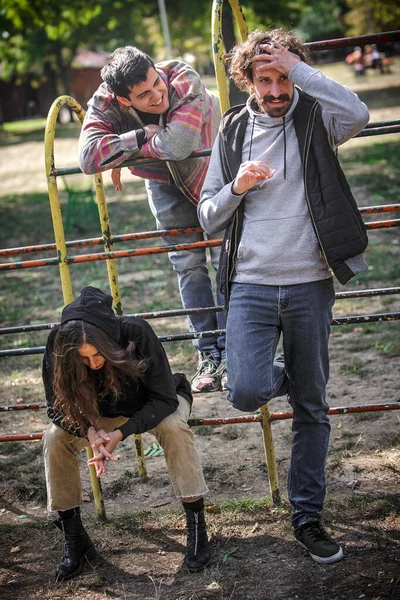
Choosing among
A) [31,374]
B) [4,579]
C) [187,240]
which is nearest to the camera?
[4,579]

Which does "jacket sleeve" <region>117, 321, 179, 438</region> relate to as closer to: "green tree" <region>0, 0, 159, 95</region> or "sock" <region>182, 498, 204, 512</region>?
"sock" <region>182, 498, 204, 512</region>

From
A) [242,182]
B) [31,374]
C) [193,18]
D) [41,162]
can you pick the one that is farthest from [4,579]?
[193,18]

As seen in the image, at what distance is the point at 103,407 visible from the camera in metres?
3.09

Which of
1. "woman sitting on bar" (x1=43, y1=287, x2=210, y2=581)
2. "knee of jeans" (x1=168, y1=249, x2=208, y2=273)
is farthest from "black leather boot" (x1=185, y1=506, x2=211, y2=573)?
"knee of jeans" (x1=168, y1=249, x2=208, y2=273)

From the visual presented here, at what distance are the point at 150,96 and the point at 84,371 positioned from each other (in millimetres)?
1221

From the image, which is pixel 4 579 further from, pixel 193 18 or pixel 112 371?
pixel 193 18

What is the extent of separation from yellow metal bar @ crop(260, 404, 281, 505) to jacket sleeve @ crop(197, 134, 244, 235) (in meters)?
0.92

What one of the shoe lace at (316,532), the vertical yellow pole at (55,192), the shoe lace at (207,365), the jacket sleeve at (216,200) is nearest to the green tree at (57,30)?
the vertical yellow pole at (55,192)

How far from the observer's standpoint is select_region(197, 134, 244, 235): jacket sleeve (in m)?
2.80

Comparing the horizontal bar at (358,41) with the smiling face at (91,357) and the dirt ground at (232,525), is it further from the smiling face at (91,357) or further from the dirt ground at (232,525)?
the dirt ground at (232,525)

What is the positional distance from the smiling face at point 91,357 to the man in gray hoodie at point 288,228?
20.5 inches

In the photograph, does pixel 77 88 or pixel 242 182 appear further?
pixel 77 88

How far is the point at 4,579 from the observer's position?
10.5 feet

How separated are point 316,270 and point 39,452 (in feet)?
7.95
